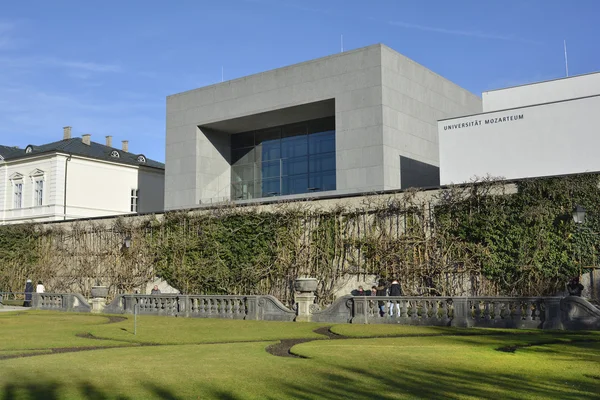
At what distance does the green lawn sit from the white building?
33401mm

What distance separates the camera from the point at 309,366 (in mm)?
11375

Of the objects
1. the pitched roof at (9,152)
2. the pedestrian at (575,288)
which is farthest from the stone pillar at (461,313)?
the pitched roof at (9,152)

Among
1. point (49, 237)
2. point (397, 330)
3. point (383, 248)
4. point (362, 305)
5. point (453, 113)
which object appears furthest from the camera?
point (453, 113)

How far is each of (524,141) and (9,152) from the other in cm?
4399

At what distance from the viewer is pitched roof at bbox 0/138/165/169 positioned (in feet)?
173

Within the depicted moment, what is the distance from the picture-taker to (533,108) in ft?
102

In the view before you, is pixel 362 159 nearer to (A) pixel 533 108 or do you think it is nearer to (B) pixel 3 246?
(A) pixel 533 108

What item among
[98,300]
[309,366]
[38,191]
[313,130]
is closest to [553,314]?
[309,366]

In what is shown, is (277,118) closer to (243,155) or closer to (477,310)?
(243,155)

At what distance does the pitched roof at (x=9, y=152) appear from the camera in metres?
55.0

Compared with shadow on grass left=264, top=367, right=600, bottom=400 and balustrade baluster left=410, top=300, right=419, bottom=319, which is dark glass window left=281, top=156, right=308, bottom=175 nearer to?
balustrade baluster left=410, top=300, right=419, bottom=319

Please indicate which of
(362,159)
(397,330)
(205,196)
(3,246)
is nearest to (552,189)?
(397,330)

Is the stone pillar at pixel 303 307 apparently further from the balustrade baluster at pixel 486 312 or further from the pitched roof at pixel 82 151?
the pitched roof at pixel 82 151

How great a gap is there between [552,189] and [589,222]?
166 centimetres
